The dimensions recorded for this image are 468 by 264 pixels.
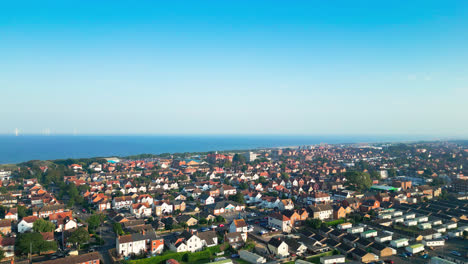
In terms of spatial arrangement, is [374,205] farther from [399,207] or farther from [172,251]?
[172,251]

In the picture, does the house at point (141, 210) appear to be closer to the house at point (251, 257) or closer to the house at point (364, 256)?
A: the house at point (251, 257)

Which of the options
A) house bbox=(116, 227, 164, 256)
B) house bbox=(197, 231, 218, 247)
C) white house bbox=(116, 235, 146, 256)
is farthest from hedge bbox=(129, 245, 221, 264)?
white house bbox=(116, 235, 146, 256)

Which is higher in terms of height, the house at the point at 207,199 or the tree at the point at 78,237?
the tree at the point at 78,237

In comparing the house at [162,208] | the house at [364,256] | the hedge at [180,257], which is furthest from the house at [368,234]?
the house at [162,208]

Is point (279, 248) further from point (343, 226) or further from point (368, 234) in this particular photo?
point (343, 226)

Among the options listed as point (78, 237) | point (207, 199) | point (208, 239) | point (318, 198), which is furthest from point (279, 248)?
point (207, 199)

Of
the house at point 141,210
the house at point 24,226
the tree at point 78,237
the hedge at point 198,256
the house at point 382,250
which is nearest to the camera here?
the hedge at point 198,256

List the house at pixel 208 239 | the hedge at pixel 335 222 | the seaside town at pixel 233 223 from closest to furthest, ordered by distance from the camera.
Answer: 1. the seaside town at pixel 233 223
2. the house at pixel 208 239
3. the hedge at pixel 335 222
